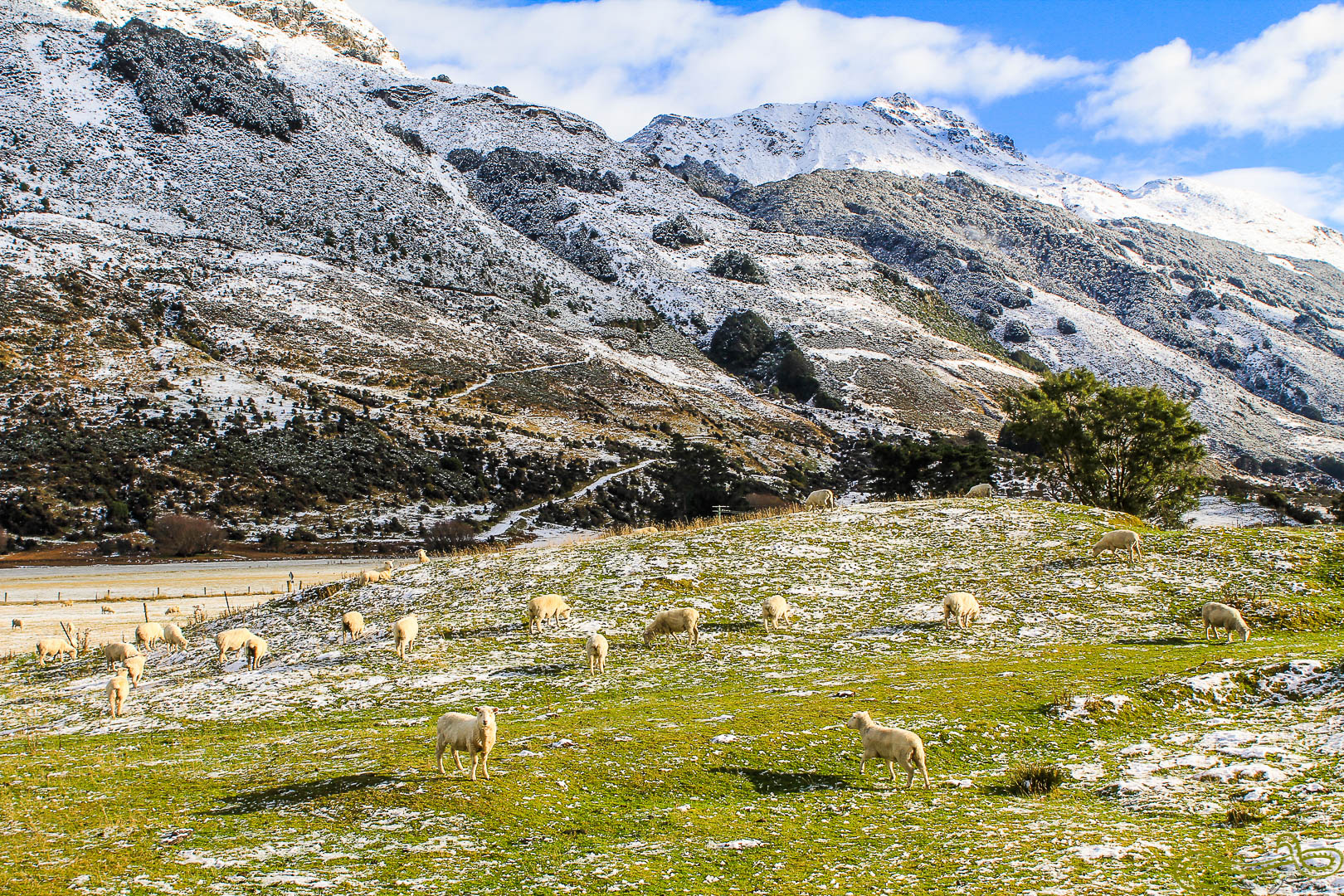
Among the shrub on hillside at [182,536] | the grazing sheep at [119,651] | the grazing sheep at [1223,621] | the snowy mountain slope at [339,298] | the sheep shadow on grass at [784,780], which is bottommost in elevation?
the sheep shadow on grass at [784,780]

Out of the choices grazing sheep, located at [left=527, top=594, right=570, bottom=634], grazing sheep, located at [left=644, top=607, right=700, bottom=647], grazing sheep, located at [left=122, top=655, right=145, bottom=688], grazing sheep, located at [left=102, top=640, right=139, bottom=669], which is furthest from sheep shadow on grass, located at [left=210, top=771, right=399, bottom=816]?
grazing sheep, located at [left=102, top=640, right=139, bottom=669]

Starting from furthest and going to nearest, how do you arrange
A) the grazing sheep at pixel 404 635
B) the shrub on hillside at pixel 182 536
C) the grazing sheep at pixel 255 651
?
the shrub on hillside at pixel 182 536 → the grazing sheep at pixel 255 651 → the grazing sheep at pixel 404 635

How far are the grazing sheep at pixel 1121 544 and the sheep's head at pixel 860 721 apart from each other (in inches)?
646

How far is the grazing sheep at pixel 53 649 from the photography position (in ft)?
83.9

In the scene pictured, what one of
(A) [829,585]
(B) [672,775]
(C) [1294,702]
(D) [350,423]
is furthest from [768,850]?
(D) [350,423]

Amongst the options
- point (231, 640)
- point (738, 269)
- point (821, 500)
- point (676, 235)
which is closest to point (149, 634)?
point (231, 640)

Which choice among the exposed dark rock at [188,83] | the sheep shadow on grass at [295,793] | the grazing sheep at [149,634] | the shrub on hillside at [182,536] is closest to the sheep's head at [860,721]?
the sheep shadow on grass at [295,793]

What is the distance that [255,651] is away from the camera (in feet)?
A: 68.9

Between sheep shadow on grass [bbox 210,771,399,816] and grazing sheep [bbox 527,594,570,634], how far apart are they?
1008 centimetres

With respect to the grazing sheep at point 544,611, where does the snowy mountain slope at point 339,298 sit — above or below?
above

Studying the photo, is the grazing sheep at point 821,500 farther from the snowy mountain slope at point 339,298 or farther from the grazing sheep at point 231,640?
the snowy mountain slope at point 339,298

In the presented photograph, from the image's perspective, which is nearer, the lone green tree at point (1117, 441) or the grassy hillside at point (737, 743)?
the grassy hillside at point (737, 743)

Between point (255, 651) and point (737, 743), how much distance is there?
14903 millimetres

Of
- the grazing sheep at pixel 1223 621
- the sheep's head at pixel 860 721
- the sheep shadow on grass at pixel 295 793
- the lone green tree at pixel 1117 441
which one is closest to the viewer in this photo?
the sheep shadow on grass at pixel 295 793
